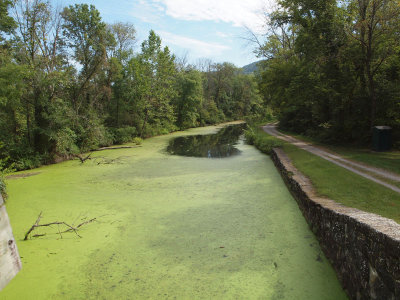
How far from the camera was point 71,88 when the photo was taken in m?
17.0

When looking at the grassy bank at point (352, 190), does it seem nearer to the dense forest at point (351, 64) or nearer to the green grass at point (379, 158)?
the green grass at point (379, 158)

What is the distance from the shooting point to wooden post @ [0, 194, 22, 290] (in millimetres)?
3672

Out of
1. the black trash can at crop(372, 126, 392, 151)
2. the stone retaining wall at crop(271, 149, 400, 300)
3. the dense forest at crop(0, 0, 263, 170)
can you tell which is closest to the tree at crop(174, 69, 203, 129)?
the dense forest at crop(0, 0, 263, 170)

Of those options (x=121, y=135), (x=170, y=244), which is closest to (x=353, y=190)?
(x=170, y=244)

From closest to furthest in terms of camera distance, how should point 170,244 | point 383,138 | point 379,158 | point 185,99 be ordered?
1. point 170,244
2. point 379,158
3. point 383,138
4. point 185,99

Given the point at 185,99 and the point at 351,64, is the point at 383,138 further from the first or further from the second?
the point at 185,99

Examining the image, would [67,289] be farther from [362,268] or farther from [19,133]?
[19,133]

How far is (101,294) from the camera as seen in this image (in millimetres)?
3490

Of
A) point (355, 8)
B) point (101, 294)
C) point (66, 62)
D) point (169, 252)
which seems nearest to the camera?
point (101, 294)

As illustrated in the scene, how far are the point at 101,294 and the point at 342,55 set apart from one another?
12374mm

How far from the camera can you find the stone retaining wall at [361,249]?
7.91 feet

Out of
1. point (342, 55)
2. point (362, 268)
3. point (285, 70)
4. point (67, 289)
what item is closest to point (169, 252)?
point (67, 289)

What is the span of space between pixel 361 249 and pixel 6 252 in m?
4.60

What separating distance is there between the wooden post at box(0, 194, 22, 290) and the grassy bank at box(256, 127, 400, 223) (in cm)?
551
